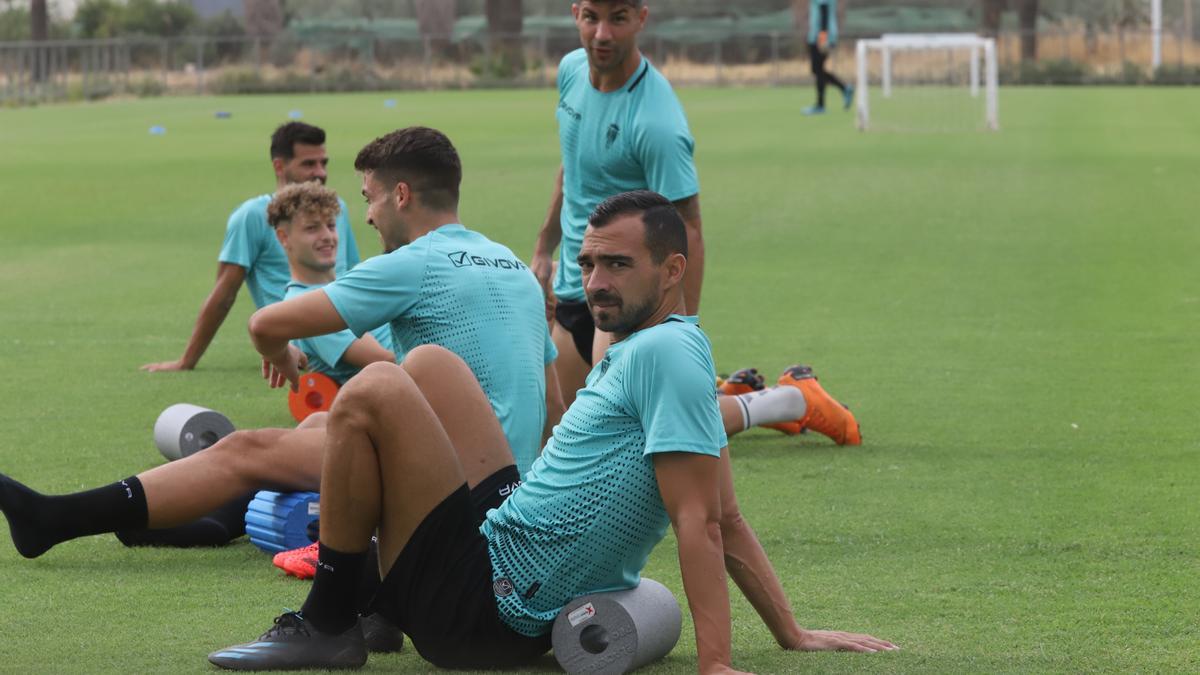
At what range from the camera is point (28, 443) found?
8.97m

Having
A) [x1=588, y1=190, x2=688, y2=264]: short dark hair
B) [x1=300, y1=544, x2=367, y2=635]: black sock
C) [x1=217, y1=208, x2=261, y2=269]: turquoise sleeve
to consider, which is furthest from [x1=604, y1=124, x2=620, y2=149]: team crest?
[x1=217, y1=208, x2=261, y2=269]: turquoise sleeve

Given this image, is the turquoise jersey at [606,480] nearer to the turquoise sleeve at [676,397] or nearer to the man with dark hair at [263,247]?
the turquoise sleeve at [676,397]

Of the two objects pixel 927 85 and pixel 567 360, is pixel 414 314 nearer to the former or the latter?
pixel 567 360

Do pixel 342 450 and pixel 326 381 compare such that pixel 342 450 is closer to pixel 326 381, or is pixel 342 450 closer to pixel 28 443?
pixel 326 381

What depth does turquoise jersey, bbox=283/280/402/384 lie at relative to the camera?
8.51 metres

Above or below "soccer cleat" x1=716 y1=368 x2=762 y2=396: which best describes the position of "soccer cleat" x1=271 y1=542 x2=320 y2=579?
below

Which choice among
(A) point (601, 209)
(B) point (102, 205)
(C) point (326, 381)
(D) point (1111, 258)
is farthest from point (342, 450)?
(B) point (102, 205)

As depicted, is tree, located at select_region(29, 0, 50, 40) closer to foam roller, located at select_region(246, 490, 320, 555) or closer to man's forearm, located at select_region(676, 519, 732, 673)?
foam roller, located at select_region(246, 490, 320, 555)

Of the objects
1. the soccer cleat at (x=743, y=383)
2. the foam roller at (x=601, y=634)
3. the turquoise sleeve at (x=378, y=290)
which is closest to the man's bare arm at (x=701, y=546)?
the foam roller at (x=601, y=634)

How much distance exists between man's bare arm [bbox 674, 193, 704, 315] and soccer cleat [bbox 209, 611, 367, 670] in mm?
2577

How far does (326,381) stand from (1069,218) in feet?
40.2

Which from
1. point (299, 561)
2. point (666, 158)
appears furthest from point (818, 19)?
point (299, 561)

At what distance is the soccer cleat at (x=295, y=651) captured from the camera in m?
5.09

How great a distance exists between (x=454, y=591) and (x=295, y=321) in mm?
1195
